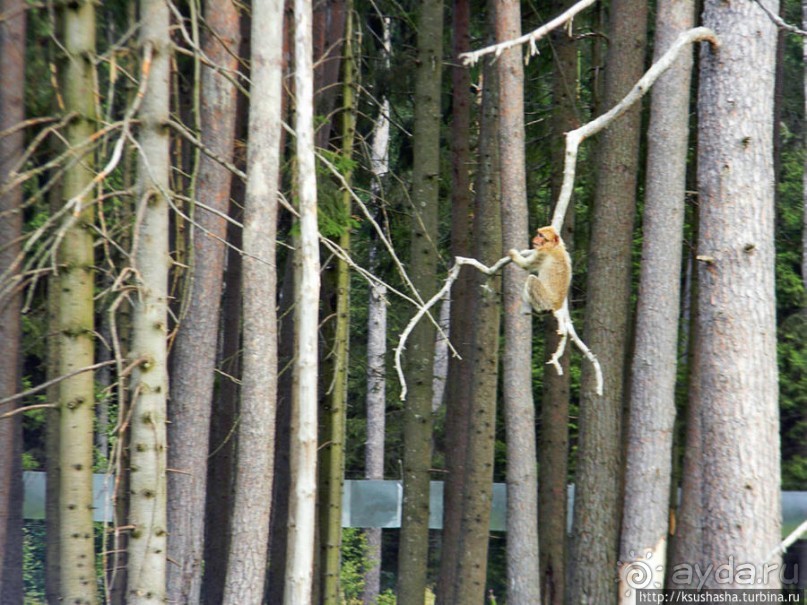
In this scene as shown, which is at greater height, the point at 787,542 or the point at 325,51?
the point at 325,51

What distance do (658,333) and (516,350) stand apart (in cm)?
170

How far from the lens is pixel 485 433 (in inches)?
402

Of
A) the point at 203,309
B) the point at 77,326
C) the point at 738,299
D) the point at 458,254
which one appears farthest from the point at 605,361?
the point at 77,326

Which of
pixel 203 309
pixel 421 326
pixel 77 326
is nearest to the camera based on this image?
pixel 77 326

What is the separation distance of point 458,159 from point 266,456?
5478 mm

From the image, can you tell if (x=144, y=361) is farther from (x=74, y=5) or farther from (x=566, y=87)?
(x=566, y=87)

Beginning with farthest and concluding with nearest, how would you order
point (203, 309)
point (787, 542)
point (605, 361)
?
point (605, 361), point (203, 309), point (787, 542)

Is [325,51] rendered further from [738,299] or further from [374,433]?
[374,433]

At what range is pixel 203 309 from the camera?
8.84 m

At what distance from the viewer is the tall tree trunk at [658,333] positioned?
8.43m

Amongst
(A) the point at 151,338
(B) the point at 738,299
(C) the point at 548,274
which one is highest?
(C) the point at 548,274

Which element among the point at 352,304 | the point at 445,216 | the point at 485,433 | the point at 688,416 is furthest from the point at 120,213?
the point at 352,304

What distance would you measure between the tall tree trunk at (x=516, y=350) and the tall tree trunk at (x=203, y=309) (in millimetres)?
2761

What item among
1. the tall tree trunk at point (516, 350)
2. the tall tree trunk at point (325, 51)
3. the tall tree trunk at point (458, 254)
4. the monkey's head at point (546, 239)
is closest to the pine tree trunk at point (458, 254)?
the tall tree trunk at point (458, 254)
